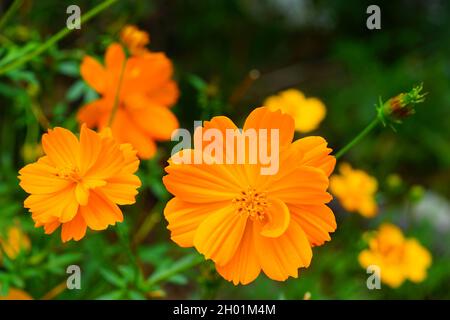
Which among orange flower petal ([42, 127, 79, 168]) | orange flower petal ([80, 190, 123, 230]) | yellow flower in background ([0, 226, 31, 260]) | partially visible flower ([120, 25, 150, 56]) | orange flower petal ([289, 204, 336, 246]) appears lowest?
orange flower petal ([289, 204, 336, 246])

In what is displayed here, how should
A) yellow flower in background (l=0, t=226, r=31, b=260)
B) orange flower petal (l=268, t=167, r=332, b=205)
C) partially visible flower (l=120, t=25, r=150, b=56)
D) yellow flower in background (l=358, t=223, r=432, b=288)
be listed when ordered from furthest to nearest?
yellow flower in background (l=358, t=223, r=432, b=288) < yellow flower in background (l=0, t=226, r=31, b=260) < partially visible flower (l=120, t=25, r=150, b=56) < orange flower petal (l=268, t=167, r=332, b=205)

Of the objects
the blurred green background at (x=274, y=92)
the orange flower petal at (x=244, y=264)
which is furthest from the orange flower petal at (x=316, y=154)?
the blurred green background at (x=274, y=92)

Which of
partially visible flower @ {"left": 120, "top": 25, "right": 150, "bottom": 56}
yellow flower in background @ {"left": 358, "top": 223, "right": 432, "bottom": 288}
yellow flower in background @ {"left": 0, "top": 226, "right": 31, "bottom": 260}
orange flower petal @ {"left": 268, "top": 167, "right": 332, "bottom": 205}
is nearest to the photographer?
orange flower petal @ {"left": 268, "top": 167, "right": 332, "bottom": 205}

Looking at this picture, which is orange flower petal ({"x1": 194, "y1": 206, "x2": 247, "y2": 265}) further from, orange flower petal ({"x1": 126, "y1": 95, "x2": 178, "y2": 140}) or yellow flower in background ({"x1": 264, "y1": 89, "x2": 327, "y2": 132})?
yellow flower in background ({"x1": 264, "y1": 89, "x2": 327, "y2": 132})

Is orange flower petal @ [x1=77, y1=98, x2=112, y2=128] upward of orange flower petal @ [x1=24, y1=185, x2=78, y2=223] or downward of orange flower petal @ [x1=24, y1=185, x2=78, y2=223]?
upward

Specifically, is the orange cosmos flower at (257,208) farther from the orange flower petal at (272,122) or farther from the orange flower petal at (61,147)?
the orange flower petal at (61,147)

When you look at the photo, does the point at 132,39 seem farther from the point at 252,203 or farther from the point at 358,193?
the point at 358,193

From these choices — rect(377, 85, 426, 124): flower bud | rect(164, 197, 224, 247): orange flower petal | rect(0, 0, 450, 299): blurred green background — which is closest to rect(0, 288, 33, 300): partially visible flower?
rect(0, 0, 450, 299): blurred green background
